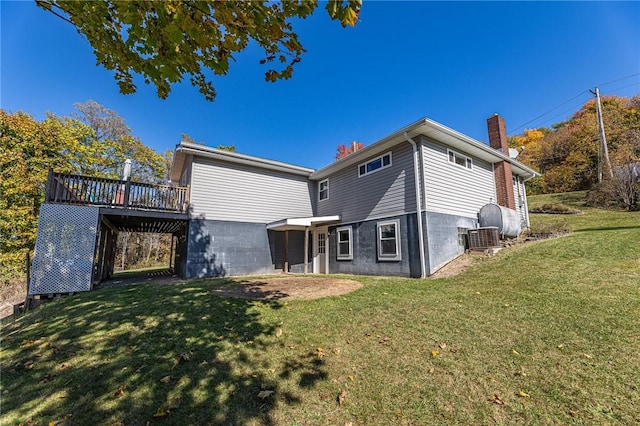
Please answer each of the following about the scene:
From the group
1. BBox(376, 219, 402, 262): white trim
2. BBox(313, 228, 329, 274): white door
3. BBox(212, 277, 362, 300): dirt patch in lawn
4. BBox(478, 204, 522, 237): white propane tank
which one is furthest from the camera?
BBox(313, 228, 329, 274): white door

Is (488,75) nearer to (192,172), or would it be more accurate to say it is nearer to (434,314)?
(434,314)

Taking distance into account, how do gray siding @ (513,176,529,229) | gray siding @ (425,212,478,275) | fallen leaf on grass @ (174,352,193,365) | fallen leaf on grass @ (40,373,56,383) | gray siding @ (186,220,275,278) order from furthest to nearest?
gray siding @ (513,176,529,229) → gray siding @ (186,220,275,278) → gray siding @ (425,212,478,275) → fallen leaf on grass @ (174,352,193,365) → fallen leaf on grass @ (40,373,56,383)

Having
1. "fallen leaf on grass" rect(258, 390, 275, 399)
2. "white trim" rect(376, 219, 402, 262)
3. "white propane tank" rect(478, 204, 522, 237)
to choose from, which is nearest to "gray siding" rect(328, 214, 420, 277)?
"white trim" rect(376, 219, 402, 262)

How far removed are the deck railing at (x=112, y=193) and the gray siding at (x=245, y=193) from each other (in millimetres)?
747

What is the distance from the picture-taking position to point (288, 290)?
7.59 metres

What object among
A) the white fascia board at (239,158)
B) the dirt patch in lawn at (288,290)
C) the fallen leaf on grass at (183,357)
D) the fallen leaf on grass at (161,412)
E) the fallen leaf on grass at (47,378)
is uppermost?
the white fascia board at (239,158)

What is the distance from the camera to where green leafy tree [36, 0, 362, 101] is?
234 cm

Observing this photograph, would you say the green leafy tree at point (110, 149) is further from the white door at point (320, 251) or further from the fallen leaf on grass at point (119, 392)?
the fallen leaf on grass at point (119, 392)

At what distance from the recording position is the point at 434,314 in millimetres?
5148

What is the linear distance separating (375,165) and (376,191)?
1124 millimetres

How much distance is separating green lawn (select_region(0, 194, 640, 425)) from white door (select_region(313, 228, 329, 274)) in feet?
23.7

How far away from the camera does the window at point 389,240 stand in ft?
33.2

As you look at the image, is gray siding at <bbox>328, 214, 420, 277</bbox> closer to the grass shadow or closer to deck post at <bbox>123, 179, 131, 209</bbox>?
the grass shadow

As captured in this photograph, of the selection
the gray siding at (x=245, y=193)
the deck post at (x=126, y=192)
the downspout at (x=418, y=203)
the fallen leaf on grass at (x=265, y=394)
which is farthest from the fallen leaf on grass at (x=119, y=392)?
the gray siding at (x=245, y=193)
